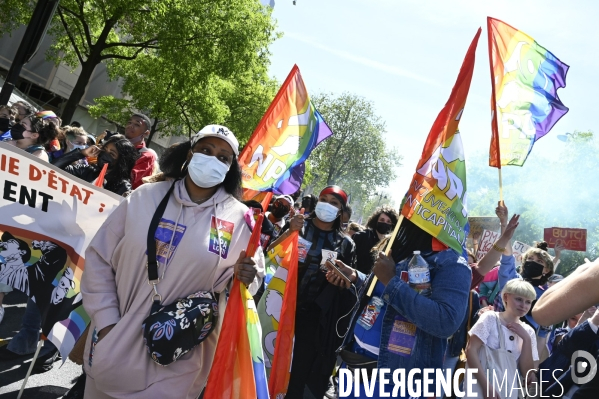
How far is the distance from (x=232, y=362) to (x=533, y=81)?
3.91 meters

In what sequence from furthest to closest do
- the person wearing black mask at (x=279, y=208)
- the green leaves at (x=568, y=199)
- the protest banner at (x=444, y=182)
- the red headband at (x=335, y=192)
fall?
the green leaves at (x=568, y=199) < the person wearing black mask at (x=279, y=208) < the red headband at (x=335, y=192) < the protest banner at (x=444, y=182)

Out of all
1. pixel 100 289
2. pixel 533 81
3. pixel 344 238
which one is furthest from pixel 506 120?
pixel 100 289

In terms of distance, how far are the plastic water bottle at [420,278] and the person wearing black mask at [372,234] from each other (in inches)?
92.8

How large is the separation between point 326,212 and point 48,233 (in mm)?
2437

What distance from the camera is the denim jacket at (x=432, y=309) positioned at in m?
2.90

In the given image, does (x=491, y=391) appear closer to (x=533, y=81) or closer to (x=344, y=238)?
(x=344, y=238)

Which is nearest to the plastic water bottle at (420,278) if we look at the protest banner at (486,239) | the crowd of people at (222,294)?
the crowd of people at (222,294)

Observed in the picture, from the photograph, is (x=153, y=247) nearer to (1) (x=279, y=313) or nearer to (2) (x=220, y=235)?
(2) (x=220, y=235)

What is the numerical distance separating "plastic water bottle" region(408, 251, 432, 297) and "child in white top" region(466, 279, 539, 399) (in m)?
1.53

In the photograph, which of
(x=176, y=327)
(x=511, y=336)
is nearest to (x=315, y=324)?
(x=511, y=336)

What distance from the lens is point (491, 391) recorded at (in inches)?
161

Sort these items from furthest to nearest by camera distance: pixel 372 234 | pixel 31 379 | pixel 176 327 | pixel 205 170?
pixel 372 234 < pixel 31 379 < pixel 205 170 < pixel 176 327

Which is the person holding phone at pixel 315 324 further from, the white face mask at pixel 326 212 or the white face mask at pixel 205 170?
the white face mask at pixel 205 170

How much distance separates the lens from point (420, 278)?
Result: 307 cm
